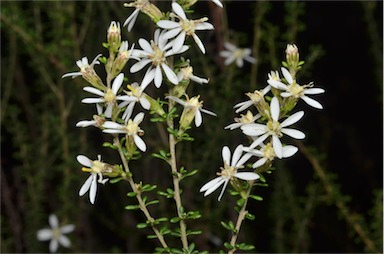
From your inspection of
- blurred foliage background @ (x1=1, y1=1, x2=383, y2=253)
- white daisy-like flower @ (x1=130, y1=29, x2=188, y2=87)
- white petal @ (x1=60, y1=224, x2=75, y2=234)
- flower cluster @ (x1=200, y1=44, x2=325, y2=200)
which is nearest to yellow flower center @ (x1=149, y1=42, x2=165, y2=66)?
white daisy-like flower @ (x1=130, y1=29, x2=188, y2=87)

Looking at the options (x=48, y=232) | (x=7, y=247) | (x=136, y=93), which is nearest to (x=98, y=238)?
(x=48, y=232)

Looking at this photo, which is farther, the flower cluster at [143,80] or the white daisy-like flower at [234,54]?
the white daisy-like flower at [234,54]

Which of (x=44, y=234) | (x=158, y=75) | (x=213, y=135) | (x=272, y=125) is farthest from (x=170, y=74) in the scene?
A: (x=44, y=234)

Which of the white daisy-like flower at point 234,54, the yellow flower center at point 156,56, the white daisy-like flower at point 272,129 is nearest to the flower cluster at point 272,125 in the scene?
the white daisy-like flower at point 272,129

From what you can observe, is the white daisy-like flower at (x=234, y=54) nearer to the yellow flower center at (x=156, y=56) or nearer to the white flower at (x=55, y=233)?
the white flower at (x=55, y=233)

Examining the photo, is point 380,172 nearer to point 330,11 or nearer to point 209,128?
point 330,11
